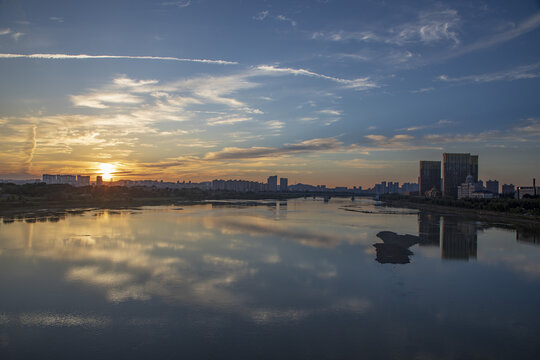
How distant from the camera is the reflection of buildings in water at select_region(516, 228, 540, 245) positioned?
18.8m

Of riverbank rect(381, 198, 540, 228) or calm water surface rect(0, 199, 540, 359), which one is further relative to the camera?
riverbank rect(381, 198, 540, 228)

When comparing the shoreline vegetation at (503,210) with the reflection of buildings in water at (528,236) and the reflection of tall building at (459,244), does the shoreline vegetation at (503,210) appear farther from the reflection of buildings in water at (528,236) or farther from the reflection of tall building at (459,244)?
the reflection of tall building at (459,244)

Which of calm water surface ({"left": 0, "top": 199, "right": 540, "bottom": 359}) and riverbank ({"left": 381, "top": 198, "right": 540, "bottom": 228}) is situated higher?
riverbank ({"left": 381, "top": 198, "right": 540, "bottom": 228})

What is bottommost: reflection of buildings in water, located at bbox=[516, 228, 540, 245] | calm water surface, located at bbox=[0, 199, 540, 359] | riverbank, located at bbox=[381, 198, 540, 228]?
calm water surface, located at bbox=[0, 199, 540, 359]

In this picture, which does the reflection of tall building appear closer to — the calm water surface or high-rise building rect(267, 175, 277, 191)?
the calm water surface

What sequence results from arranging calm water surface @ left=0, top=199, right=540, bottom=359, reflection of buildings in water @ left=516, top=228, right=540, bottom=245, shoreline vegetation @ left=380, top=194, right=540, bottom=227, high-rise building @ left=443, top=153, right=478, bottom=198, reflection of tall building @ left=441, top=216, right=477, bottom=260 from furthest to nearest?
1. high-rise building @ left=443, top=153, right=478, bottom=198
2. shoreline vegetation @ left=380, top=194, right=540, bottom=227
3. reflection of buildings in water @ left=516, top=228, right=540, bottom=245
4. reflection of tall building @ left=441, top=216, right=477, bottom=260
5. calm water surface @ left=0, top=199, right=540, bottom=359

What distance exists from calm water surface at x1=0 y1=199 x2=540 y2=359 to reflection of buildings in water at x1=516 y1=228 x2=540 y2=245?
4.06 m

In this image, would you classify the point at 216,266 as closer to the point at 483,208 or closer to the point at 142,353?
the point at 142,353

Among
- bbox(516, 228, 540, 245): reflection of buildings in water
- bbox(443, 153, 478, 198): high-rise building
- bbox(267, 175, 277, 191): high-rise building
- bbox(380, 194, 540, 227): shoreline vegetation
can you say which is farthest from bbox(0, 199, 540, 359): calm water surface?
bbox(267, 175, 277, 191): high-rise building

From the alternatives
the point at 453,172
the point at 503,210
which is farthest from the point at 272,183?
the point at 503,210

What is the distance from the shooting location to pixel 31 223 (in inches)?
893

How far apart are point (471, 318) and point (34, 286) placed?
1048 cm

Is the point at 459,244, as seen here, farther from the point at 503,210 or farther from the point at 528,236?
the point at 503,210

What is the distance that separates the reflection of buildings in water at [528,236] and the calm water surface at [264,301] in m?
4.06
